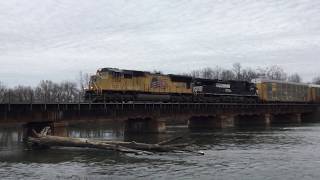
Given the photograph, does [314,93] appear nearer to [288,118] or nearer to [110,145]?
[288,118]

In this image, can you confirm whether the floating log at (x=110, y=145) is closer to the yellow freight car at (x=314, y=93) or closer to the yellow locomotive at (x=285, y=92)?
the yellow locomotive at (x=285, y=92)

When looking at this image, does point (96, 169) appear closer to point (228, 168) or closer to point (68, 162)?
point (68, 162)

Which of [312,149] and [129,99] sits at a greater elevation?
[129,99]

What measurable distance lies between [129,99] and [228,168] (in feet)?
95.8

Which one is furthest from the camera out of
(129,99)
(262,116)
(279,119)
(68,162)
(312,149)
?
(279,119)

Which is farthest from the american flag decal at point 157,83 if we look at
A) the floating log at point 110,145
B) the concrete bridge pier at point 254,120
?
the concrete bridge pier at point 254,120

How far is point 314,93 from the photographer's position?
10181 centimetres

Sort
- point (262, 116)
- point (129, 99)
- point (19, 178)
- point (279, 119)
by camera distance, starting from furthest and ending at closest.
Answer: point (279, 119)
point (262, 116)
point (129, 99)
point (19, 178)

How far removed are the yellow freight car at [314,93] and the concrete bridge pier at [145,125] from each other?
51956mm

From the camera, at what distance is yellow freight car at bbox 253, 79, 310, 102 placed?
81.2 meters

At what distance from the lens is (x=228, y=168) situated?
85.5 feet

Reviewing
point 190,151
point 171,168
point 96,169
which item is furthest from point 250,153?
point 96,169

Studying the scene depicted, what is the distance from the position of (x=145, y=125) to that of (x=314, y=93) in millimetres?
55752

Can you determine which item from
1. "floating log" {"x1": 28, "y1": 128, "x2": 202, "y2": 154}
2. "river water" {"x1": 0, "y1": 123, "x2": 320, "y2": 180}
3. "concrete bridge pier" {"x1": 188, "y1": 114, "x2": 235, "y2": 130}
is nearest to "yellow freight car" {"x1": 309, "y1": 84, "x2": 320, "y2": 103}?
"concrete bridge pier" {"x1": 188, "y1": 114, "x2": 235, "y2": 130}
